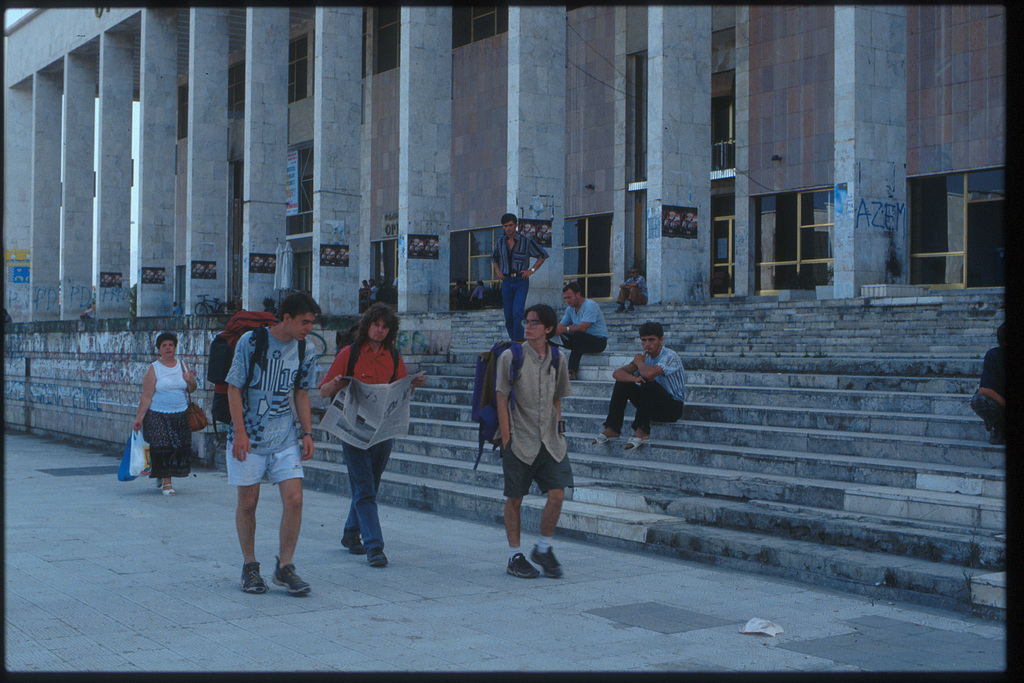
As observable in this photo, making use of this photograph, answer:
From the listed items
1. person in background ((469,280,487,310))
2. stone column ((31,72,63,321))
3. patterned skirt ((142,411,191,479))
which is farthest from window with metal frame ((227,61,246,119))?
patterned skirt ((142,411,191,479))

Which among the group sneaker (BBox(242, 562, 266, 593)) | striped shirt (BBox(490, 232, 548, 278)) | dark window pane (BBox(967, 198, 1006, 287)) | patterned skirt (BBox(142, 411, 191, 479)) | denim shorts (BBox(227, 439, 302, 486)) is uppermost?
dark window pane (BBox(967, 198, 1006, 287))

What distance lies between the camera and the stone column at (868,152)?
1753cm

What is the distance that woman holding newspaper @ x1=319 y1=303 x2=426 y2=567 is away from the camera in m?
Result: 7.29

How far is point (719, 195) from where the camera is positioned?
2945 centimetres

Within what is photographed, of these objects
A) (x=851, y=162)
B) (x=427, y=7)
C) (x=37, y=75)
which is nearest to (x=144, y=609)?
(x=851, y=162)

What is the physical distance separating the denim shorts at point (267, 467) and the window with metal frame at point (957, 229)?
20.7 m

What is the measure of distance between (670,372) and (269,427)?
15.2 feet

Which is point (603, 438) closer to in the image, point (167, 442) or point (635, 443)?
point (635, 443)

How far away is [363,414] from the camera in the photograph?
24.3 ft

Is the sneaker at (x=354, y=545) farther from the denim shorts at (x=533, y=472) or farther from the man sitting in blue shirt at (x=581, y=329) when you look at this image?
the man sitting in blue shirt at (x=581, y=329)

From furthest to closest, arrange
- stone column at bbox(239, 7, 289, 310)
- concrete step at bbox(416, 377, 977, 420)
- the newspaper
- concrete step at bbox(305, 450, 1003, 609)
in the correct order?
stone column at bbox(239, 7, 289, 310) → concrete step at bbox(416, 377, 977, 420) → the newspaper → concrete step at bbox(305, 450, 1003, 609)

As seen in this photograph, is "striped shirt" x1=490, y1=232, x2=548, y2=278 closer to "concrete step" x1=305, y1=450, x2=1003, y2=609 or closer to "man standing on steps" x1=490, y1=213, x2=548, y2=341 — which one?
"man standing on steps" x1=490, y1=213, x2=548, y2=341

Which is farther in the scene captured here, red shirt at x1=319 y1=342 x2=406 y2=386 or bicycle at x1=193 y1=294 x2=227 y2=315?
bicycle at x1=193 y1=294 x2=227 y2=315

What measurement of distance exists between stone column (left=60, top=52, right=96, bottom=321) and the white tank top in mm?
30975
